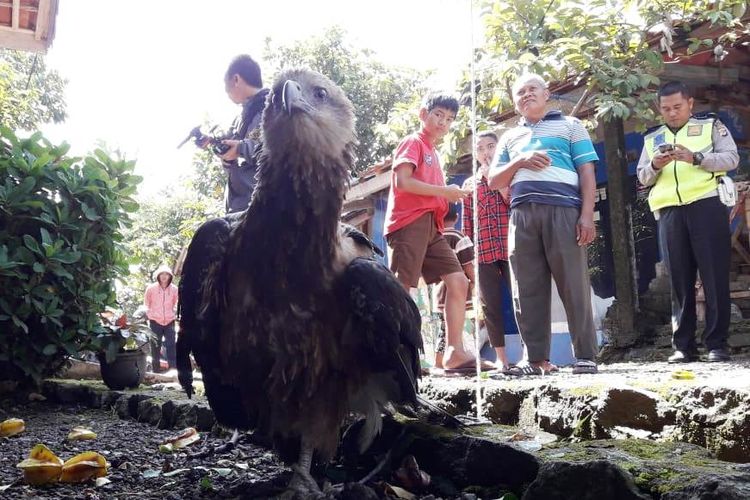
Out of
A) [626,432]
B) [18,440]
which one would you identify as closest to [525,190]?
[626,432]

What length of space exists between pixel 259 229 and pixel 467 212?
3.64 m

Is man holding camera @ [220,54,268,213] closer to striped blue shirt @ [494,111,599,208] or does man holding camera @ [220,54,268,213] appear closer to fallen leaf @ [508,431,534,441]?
striped blue shirt @ [494,111,599,208]

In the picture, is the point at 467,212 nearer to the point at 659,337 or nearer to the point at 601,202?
the point at 659,337

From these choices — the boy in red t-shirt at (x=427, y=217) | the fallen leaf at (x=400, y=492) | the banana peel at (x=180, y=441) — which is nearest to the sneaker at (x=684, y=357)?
the boy in red t-shirt at (x=427, y=217)

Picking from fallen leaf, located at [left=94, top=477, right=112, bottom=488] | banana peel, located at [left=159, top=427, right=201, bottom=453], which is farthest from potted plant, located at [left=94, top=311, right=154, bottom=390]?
fallen leaf, located at [left=94, top=477, right=112, bottom=488]

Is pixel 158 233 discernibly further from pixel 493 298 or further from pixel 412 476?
pixel 412 476

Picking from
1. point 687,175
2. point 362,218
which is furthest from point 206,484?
point 362,218

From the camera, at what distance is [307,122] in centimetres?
283

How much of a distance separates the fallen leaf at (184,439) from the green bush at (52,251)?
2.08 metres

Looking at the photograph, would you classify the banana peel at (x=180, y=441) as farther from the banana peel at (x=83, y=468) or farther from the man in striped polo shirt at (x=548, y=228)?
the man in striped polo shirt at (x=548, y=228)

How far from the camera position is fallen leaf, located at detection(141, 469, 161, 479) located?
3047 millimetres

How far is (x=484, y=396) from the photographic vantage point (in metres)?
3.41

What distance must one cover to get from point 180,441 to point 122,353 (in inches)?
92.1

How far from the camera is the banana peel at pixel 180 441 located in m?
3.50
